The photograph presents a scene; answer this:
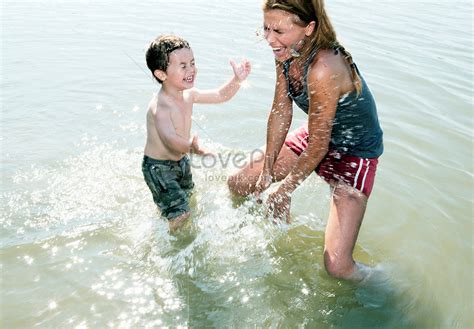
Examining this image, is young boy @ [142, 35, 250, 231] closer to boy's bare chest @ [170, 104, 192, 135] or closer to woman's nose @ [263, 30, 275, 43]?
boy's bare chest @ [170, 104, 192, 135]

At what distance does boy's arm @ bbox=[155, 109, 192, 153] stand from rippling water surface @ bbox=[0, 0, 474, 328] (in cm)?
72

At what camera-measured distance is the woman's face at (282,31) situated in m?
2.74

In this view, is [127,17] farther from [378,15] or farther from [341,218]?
[341,218]

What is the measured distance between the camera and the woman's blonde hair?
269 cm

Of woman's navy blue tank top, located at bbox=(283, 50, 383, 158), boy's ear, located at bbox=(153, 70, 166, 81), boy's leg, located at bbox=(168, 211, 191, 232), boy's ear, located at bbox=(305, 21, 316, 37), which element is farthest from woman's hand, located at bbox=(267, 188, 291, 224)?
boy's ear, located at bbox=(153, 70, 166, 81)

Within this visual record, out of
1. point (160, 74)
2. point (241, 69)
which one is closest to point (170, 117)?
point (160, 74)

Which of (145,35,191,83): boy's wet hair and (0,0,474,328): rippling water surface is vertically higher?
(145,35,191,83): boy's wet hair

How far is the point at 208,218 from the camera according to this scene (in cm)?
375

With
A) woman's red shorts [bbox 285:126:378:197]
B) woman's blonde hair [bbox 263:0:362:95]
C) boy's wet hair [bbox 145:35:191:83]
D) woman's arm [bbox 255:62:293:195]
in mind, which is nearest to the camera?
woman's blonde hair [bbox 263:0:362:95]

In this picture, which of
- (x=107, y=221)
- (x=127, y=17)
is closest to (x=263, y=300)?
(x=107, y=221)

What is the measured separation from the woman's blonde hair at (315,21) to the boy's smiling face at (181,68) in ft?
2.79

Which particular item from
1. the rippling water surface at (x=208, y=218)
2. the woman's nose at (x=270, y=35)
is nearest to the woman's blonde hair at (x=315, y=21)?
the woman's nose at (x=270, y=35)

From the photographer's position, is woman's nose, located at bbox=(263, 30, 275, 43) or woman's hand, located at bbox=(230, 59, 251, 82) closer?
woman's nose, located at bbox=(263, 30, 275, 43)

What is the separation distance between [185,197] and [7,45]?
613 cm
